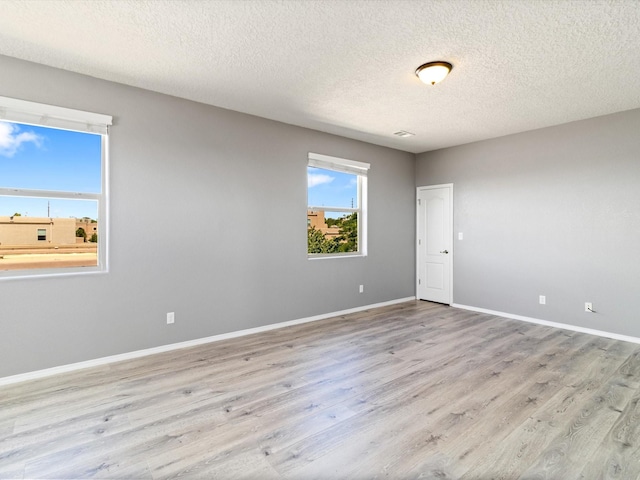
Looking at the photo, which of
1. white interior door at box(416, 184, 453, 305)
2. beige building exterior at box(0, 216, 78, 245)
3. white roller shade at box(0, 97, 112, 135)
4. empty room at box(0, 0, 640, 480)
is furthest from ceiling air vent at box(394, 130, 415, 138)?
beige building exterior at box(0, 216, 78, 245)

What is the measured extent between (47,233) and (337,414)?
2.93 meters

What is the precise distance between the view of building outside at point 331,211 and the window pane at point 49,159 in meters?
2.52

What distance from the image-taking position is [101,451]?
1888 mm

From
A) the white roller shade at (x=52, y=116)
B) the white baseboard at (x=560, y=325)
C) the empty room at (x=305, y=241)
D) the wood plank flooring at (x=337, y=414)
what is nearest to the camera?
the wood plank flooring at (x=337, y=414)

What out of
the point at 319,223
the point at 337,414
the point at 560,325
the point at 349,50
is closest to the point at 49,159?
the point at 349,50

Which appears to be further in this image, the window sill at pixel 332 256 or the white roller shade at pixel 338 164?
the window sill at pixel 332 256

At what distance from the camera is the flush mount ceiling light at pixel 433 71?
9.01ft

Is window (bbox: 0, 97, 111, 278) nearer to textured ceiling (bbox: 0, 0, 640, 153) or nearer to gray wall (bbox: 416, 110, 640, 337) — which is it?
textured ceiling (bbox: 0, 0, 640, 153)

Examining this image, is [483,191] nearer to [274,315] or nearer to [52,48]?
[274,315]

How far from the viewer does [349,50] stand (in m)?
2.59

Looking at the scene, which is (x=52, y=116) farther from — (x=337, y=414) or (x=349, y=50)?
(x=337, y=414)

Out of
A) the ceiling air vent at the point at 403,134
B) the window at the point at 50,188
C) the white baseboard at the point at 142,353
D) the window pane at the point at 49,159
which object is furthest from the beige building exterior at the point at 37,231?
the ceiling air vent at the point at 403,134

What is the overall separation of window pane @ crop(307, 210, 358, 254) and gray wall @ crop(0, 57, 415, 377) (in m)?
0.23

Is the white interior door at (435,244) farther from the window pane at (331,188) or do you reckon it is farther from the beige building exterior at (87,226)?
the beige building exterior at (87,226)
